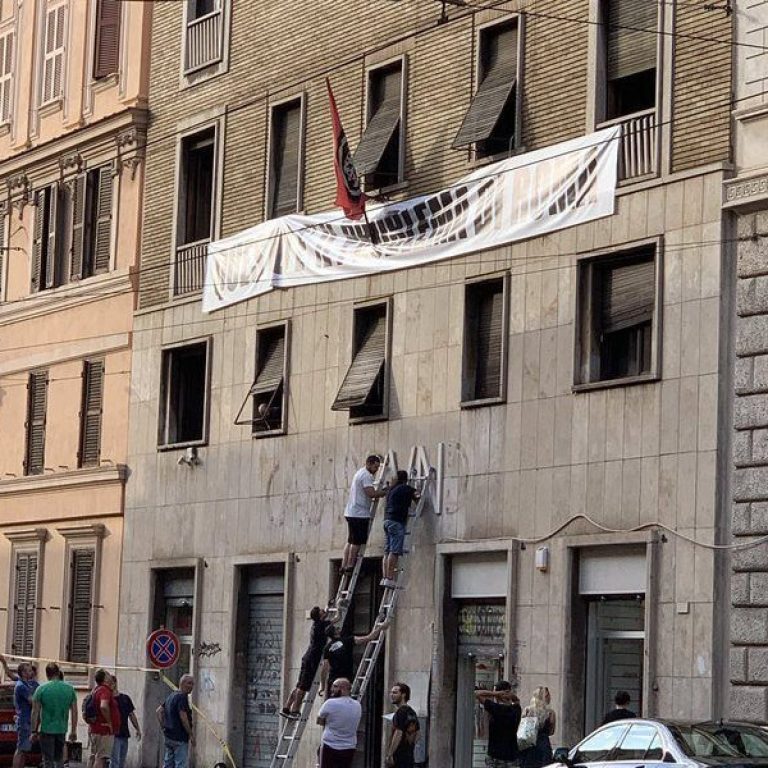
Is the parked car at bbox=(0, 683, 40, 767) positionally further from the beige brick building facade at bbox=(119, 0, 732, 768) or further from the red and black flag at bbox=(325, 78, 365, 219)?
the red and black flag at bbox=(325, 78, 365, 219)

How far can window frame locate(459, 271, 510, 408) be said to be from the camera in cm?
2983

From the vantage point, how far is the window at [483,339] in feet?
99.6

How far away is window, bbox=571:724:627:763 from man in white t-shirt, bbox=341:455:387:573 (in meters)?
10.4

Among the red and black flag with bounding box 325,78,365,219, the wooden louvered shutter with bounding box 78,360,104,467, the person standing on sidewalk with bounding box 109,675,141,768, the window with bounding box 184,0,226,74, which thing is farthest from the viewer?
the wooden louvered shutter with bounding box 78,360,104,467

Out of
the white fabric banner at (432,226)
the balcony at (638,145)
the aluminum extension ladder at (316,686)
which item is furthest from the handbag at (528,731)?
the balcony at (638,145)

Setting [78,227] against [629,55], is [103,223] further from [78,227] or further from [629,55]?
[629,55]

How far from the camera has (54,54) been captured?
45.0m

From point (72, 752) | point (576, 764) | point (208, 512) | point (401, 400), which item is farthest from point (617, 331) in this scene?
point (72, 752)

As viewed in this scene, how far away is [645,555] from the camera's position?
1061 inches

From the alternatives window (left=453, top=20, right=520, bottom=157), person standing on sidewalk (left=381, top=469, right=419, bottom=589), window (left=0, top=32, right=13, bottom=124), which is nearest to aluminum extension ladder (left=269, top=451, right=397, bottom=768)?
person standing on sidewalk (left=381, top=469, right=419, bottom=589)

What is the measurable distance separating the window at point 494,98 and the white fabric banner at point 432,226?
1.37ft

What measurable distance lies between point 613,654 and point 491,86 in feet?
27.4

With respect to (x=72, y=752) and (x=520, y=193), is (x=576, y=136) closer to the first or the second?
(x=520, y=193)

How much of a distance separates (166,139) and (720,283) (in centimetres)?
1613
